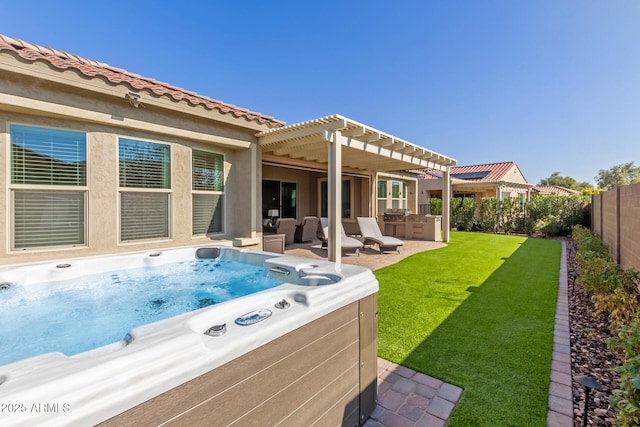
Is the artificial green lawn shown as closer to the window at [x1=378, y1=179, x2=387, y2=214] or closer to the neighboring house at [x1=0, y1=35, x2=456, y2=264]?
the neighboring house at [x1=0, y1=35, x2=456, y2=264]

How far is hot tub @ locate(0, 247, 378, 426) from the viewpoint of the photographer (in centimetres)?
124

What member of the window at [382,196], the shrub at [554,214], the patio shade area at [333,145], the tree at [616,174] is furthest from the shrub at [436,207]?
the tree at [616,174]

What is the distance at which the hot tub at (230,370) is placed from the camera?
1236 millimetres

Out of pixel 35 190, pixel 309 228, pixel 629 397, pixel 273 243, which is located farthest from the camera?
pixel 309 228

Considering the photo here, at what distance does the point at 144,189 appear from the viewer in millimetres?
6176

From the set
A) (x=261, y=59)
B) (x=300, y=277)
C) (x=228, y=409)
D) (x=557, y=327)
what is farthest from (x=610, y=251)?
(x=261, y=59)

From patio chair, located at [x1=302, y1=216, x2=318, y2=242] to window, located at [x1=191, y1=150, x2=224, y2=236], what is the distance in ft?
15.2

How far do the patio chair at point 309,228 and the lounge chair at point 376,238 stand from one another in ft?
7.27

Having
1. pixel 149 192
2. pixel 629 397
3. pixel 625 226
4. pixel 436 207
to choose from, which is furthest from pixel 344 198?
pixel 629 397

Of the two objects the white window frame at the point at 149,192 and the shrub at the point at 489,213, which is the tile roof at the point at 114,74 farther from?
the shrub at the point at 489,213

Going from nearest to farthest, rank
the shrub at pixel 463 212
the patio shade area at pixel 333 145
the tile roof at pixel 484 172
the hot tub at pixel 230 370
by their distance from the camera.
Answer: the hot tub at pixel 230 370 → the patio shade area at pixel 333 145 → the shrub at pixel 463 212 → the tile roof at pixel 484 172

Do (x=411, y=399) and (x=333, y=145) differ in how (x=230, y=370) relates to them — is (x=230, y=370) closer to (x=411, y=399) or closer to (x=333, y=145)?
(x=411, y=399)

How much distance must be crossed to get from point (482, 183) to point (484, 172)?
3.80m

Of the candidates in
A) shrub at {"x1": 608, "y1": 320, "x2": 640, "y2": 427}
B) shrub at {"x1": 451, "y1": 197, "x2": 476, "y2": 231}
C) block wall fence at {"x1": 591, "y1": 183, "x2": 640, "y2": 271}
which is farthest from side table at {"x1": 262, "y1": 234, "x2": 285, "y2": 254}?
shrub at {"x1": 451, "y1": 197, "x2": 476, "y2": 231}
